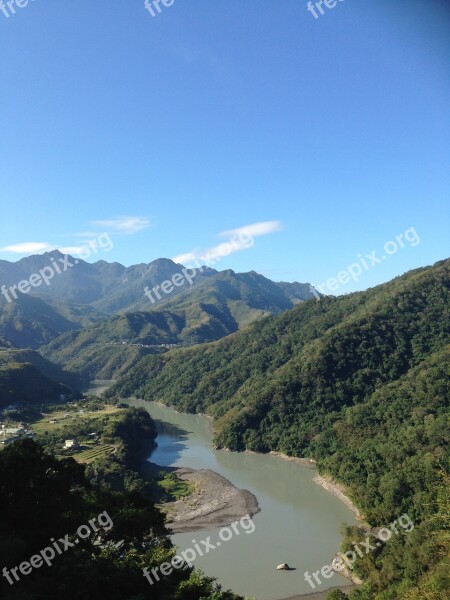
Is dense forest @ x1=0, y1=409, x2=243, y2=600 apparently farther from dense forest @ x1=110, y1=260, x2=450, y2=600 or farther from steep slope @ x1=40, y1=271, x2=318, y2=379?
steep slope @ x1=40, y1=271, x2=318, y2=379

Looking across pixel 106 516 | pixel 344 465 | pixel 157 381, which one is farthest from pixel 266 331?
pixel 106 516

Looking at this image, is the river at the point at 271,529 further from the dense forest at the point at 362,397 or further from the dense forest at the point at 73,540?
the dense forest at the point at 73,540

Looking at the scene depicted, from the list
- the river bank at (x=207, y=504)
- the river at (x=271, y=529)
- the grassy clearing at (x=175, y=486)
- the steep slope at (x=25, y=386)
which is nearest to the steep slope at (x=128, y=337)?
the steep slope at (x=25, y=386)

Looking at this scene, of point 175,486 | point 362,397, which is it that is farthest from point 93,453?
point 362,397

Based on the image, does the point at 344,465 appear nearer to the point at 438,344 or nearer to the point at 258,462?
the point at 258,462

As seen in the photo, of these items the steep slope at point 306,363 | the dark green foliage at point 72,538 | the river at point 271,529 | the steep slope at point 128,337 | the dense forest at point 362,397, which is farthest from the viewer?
the steep slope at point 128,337

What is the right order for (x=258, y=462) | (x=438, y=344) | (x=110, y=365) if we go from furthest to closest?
(x=110, y=365) → (x=438, y=344) → (x=258, y=462)

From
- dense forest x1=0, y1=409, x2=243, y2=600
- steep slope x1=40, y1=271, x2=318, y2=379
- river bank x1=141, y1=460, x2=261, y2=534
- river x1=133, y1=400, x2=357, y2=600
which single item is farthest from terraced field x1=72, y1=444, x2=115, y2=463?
steep slope x1=40, y1=271, x2=318, y2=379
